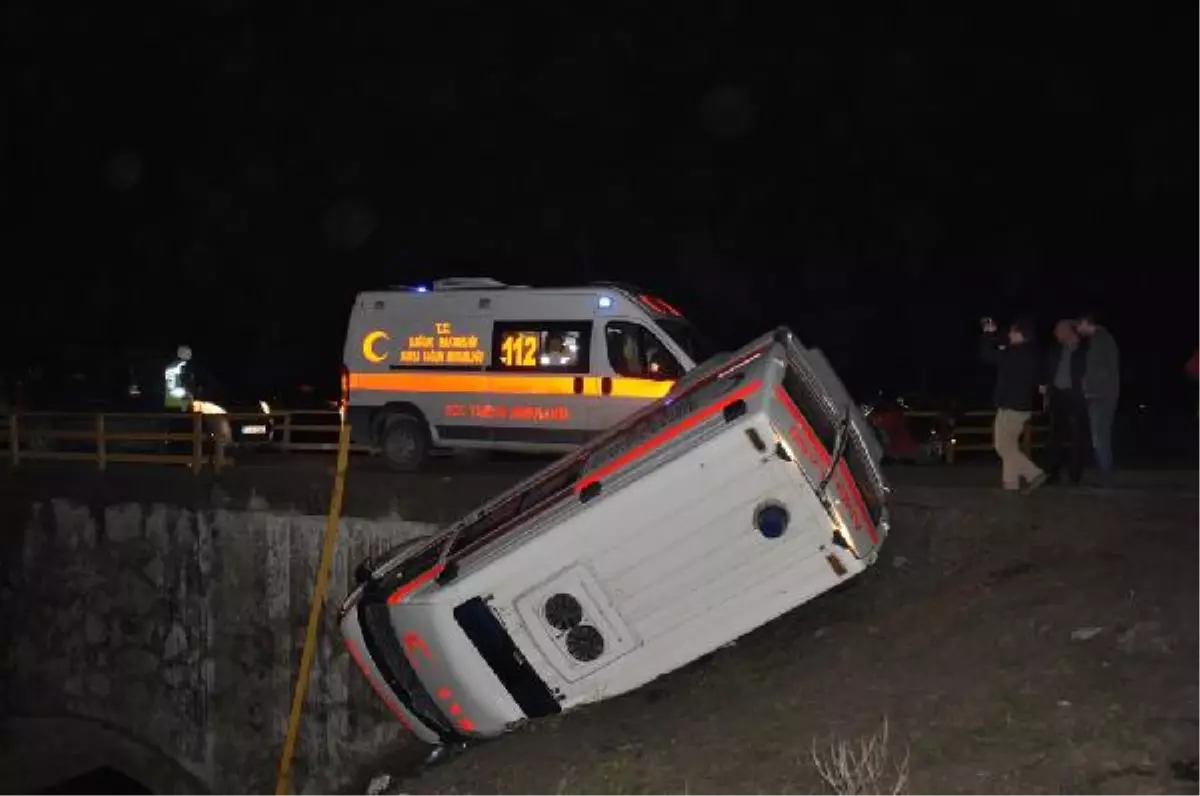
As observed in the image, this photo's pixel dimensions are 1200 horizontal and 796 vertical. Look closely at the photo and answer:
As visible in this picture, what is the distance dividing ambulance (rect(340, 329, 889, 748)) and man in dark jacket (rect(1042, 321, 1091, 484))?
439 cm

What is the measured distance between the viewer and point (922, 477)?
15.1 m

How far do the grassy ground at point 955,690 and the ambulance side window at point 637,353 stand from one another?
4749 mm

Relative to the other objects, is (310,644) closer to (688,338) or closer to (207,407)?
(688,338)

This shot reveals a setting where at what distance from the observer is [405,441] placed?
14.7m

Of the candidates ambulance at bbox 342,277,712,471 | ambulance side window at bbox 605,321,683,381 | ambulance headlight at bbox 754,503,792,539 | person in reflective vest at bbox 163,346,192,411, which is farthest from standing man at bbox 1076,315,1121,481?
person in reflective vest at bbox 163,346,192,411

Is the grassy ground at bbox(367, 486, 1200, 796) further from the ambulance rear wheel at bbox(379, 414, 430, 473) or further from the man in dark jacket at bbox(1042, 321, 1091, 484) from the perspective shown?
the ambulance rear wheel at bbox(379, 414, 430, 473)

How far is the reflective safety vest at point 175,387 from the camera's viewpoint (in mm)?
24031

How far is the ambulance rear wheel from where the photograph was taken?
14.7 meters

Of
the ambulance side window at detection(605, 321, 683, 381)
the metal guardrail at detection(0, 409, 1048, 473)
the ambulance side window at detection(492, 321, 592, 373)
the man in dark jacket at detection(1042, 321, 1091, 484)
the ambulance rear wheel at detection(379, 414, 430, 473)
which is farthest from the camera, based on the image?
the metal guardrail at detection(0, 409, 1048, 473)

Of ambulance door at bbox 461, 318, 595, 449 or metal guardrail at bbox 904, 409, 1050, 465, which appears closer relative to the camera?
ambulance door at bbox 461, 318, 595, 449

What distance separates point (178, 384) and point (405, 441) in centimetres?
1123

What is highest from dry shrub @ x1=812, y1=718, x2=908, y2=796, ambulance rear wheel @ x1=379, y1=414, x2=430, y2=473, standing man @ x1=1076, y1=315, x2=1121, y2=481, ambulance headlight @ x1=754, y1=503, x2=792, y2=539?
standing man @ x1=1076, y1=315, x2=1121, y2=481

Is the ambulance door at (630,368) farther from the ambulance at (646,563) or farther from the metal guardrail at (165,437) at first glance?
the ambulance at (646,563)

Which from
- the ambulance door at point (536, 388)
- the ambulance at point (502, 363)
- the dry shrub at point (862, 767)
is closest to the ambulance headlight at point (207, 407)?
the ambulance at point (502, 363)
